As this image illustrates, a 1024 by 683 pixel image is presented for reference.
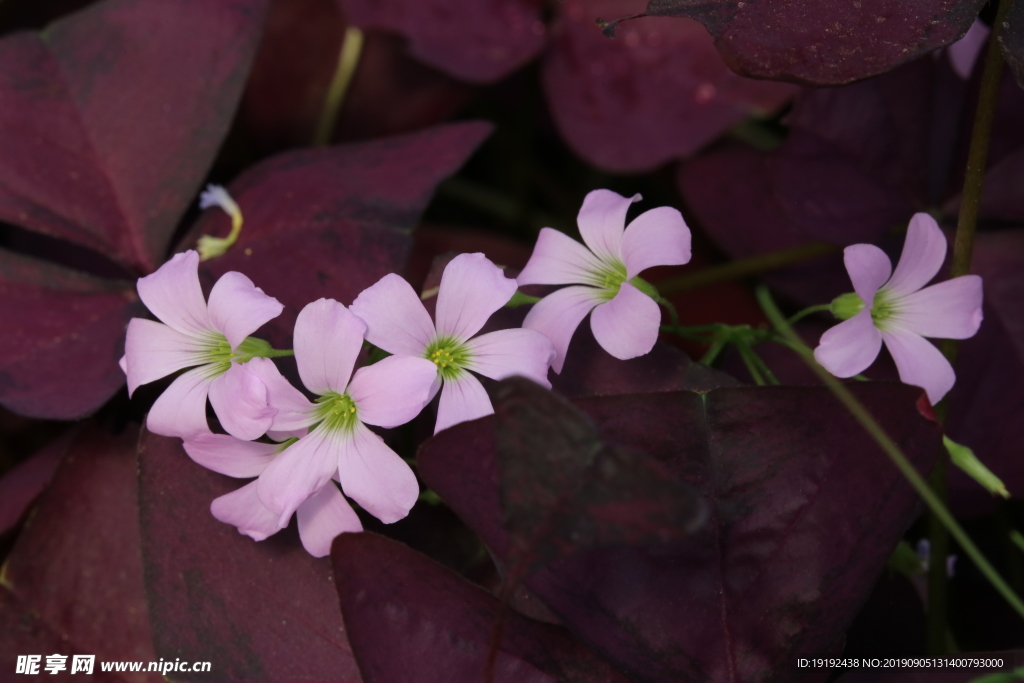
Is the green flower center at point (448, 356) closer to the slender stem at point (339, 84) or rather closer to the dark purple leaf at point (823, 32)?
the dark purple leaf at point (823, 32)

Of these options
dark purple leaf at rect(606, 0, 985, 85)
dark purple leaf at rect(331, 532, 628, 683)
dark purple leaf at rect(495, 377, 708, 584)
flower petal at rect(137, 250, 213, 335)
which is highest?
dark purple leaf at rect(606, 0, 985, 85)

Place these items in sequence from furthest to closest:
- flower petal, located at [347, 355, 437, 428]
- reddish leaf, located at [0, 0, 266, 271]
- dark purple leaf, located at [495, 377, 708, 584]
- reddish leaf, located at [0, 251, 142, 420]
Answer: reddish leaf, located at [0, 0, 266, 271] < reddish leaf, located at [0, 251, 142, 420] < flower petal, located at [347, 355, 437, 428] < dark purple leaf, located at [495, 377, 708, 584]

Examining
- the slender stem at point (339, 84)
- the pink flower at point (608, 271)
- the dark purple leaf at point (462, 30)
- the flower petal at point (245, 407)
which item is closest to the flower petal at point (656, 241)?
the pink flower at point (608, 271)

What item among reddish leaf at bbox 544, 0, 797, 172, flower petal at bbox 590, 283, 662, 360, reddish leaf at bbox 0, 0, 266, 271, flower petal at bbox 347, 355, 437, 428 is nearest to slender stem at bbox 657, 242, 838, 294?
reddish leaf at bbox 544, 0, 797, 172

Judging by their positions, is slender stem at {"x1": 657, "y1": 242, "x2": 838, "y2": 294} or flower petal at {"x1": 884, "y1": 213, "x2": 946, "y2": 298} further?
slender stem at {"x1": 657, "y1": 242, "x2": 838, "y2": 294}

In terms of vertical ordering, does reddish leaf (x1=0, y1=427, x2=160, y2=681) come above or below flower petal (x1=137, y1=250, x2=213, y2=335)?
below

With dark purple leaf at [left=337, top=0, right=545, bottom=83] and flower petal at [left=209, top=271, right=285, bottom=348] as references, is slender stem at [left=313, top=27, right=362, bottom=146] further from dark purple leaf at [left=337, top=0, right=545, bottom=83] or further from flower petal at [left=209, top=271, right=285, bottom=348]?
flower petal at [left=209, top=271, right=285, bottom=348]

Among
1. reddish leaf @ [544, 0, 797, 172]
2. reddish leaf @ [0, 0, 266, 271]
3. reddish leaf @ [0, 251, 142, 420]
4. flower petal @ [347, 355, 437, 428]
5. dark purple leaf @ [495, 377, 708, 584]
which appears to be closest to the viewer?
dark purple leaf @ [495, 377, 708, 584]

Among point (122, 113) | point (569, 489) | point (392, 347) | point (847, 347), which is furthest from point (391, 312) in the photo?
point (122, 113)
